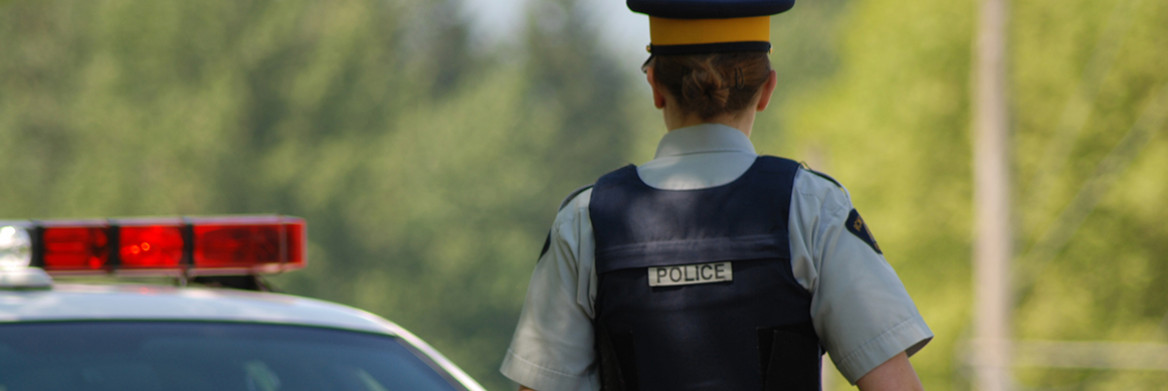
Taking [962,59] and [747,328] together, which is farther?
[962,59]

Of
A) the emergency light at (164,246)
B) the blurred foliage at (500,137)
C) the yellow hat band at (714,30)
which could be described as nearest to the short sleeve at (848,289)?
the yellow hat band at (714,30)

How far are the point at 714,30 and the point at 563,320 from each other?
0.47 m

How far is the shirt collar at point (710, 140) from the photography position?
2221 millimetres

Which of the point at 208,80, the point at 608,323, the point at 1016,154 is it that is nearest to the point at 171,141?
the point at 208,80

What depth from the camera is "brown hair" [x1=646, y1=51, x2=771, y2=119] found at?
219cm

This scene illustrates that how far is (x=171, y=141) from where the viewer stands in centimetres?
3612

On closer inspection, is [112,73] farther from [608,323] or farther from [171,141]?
[608,323]

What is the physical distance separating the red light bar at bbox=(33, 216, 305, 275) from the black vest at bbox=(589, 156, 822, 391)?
1579 mm

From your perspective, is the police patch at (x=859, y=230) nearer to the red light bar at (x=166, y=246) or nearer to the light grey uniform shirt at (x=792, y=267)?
the light grey uniform shirt at (x=792, y=267)

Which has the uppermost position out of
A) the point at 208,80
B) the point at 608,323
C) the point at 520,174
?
the point at 608,323

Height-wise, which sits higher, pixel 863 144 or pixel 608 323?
pixel 608 323

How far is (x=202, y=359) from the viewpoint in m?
2.98

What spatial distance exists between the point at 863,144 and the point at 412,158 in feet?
74.2

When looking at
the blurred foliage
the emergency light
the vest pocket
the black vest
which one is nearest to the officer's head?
the black vest
